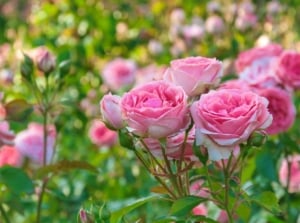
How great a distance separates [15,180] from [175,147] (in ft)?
Answer: 1.61

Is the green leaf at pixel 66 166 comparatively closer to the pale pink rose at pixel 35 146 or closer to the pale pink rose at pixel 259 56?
the pale pink rose at pixel 35 146

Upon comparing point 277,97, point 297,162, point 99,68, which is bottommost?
point 99,68

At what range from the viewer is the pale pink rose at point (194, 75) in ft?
4.22

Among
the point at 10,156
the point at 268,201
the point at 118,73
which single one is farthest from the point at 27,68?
the point at 118,73

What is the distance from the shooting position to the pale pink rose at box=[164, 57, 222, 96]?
1287 millimetres

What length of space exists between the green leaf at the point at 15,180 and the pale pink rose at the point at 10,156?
381 millimetres

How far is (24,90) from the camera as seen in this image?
11.2ft

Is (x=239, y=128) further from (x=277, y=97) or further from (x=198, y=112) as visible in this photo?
(x=277, y=97)

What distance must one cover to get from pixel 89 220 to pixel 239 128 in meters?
0.25

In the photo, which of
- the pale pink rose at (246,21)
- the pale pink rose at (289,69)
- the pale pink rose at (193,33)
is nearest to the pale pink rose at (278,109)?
the pale pink rose at (289,69)

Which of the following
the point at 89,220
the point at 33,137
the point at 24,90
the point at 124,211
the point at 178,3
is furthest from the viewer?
the point at 178,3

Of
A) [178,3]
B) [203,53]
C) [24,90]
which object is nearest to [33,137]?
[24,90]

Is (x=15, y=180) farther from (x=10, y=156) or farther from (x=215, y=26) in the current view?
(x=215, y=26)

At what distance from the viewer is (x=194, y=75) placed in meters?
1.29
